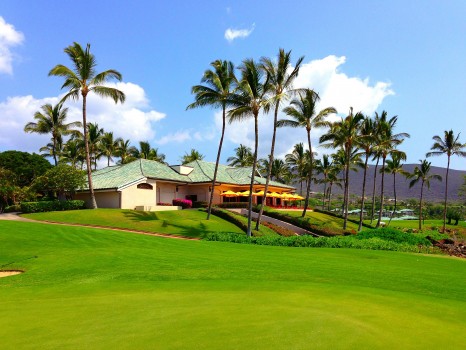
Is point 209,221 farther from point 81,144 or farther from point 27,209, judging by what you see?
point 81,144

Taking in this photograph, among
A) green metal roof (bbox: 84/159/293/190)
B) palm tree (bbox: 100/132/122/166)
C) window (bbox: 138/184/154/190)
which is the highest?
palm tree (bbox: 100/132/122/166)

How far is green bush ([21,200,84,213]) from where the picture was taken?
117 feet

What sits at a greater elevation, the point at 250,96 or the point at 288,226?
the point at 250,96

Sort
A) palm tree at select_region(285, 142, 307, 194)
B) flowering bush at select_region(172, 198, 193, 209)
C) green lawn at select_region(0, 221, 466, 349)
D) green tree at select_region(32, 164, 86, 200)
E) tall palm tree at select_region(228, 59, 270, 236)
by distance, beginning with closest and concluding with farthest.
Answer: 1. green lawn at select_region(0, 221, 466, 349)
2. tall palm tree at select_region(228, 59, 270, 236)
3. green tree at select_region(32, 164, 86, 200)
4. flowering bush at select_region(172, 198, 193, 209)
5. palm tree at select_region(285, 142, 307, 194)

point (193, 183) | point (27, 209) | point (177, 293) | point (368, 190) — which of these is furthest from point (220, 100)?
point (368, 190)

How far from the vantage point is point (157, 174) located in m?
43.5

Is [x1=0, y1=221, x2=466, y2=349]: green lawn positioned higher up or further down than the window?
further down

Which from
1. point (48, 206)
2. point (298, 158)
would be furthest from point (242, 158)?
point (48, 206)

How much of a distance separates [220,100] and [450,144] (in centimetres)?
3612

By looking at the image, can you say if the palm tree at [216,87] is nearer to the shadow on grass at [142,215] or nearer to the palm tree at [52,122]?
the shadow on grass at [142,215]

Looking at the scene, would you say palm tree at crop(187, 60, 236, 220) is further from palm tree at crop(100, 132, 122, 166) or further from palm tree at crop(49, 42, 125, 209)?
palm tree at crop(100, 132, 122, 166)

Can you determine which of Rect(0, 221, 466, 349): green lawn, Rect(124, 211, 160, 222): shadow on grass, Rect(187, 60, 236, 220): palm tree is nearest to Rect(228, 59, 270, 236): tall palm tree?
Rect(187, 60, 236, 220): palm tree

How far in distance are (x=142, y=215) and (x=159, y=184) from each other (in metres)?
9.44

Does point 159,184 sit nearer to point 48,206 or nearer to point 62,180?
point 62,180
